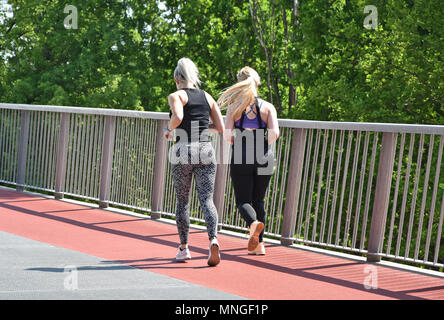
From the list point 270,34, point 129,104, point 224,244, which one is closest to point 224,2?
point 270,34

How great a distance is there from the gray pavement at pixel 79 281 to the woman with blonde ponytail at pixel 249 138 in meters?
1.36

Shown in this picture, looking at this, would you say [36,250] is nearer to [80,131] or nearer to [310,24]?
[80,131]

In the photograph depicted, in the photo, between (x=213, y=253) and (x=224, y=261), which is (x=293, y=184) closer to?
(x=224, y=261)

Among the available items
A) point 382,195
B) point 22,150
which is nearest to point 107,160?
point 22,150

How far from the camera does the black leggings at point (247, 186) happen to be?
6.73m

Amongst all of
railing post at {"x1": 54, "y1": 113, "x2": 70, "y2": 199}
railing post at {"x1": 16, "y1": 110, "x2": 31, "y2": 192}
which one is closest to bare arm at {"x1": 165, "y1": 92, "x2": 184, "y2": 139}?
railing post at {"x1": 54, "y1": 113, "x2": 70, "y2": 199}

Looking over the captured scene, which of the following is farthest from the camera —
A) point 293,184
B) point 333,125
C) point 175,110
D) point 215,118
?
point 293,184

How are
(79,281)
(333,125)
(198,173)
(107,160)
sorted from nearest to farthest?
1. (79,281)
2. (198,173)
3. (333,125)
4. (107,160)

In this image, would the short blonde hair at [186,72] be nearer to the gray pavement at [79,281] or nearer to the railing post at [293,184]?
the gray pavement at [79,281]

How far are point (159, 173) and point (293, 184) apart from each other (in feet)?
7.19

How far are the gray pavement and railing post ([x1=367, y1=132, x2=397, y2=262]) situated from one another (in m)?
2.29

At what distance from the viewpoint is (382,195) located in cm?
686

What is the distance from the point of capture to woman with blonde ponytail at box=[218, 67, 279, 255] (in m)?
6.65

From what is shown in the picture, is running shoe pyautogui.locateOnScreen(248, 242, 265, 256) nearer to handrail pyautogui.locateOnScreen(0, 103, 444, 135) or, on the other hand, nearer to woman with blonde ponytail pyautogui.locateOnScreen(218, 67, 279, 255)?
woman with blonde ponytail pyautogui.locateOnScreen(218, 67, 279, 255)
